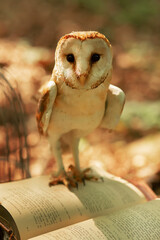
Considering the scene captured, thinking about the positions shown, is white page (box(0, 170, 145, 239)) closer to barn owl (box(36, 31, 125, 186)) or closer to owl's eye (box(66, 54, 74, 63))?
barn owl (box(36, 31, 125, 186))

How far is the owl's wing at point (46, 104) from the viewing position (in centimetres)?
97

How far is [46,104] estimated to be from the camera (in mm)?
995

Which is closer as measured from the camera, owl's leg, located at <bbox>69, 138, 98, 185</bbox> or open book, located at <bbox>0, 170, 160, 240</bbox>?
open book, located at <bbox>0, 170, 160, 240</bbox>

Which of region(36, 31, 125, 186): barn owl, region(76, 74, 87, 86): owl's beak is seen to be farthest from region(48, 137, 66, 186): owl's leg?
region(76, 74, 87, 86): owl's beak

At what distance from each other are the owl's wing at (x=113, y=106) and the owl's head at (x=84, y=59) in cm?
15

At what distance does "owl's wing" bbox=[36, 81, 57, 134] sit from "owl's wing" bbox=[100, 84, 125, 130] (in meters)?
0.20

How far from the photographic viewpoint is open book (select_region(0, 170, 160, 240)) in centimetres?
90

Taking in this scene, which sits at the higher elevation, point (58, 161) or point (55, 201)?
point (58, 161)

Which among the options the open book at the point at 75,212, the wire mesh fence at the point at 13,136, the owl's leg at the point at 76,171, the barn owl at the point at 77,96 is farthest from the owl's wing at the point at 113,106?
the wire mesh fence at the point at 13,136

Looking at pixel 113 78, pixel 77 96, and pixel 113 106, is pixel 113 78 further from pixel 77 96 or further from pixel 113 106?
pixel 77 96

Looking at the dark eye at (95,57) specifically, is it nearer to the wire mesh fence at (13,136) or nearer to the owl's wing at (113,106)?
the owl's wing at (113,106)

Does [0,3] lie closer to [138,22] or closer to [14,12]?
[14,12]

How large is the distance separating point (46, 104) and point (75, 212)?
35cm

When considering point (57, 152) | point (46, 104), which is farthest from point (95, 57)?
point (57, 152)
